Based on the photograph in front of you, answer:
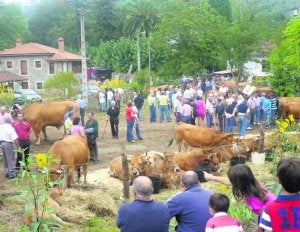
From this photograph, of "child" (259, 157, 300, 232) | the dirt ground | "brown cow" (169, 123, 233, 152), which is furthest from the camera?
"brown cow" (169, 123, 233, 152)

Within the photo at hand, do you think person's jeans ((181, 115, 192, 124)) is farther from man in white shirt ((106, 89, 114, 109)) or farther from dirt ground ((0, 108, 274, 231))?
man in white shirt ((106, 89, 114, 109))

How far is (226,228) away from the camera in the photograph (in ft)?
15.1

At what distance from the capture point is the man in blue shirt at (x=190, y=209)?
5.29m

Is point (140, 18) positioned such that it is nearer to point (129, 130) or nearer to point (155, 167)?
point (129, 130)

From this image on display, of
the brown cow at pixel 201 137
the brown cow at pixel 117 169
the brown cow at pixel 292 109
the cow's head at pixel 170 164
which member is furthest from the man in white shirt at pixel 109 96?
the cow's head at pixel 170 164

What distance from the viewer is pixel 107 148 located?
55.0 ft

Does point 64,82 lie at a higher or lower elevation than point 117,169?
higher

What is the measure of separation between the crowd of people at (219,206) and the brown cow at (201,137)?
9.05 meters

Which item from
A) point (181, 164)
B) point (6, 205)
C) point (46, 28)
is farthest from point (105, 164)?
point (46, 28)

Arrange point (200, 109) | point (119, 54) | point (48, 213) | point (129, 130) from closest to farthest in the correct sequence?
point (48, 213), point (129, 130), point (200, 109), point (119, 54)

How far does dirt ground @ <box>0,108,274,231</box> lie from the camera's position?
9.45 meters

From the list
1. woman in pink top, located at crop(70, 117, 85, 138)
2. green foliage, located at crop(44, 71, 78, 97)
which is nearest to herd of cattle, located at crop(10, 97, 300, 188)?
woman in pink top, located at crop(70, 117, 85, 138)

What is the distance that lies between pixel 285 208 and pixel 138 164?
8059 mm

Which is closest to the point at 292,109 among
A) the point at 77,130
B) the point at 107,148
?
the point at 107,148
